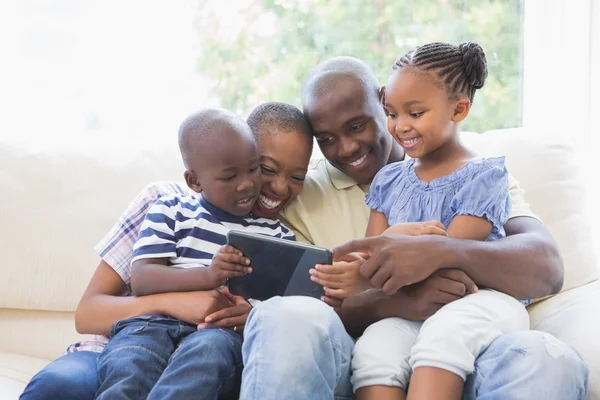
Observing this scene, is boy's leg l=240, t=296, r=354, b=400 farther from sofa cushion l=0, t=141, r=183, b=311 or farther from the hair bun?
sofa cushion l=0, t=141, r=183, b=311

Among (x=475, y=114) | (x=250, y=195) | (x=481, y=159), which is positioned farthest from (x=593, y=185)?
(x=250, y=195)

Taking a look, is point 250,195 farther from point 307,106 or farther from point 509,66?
point 509,66

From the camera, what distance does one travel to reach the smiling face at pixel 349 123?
168 centimetres

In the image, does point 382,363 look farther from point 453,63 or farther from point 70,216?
point 70,216

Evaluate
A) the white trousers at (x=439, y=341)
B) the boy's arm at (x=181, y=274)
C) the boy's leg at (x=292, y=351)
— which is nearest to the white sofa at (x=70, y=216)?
the boy's arm at (x=181, y=274)

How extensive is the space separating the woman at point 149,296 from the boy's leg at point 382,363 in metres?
0.28

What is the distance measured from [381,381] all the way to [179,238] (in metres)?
0.56

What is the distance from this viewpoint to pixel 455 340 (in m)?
1.26

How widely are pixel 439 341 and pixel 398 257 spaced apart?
0.19m

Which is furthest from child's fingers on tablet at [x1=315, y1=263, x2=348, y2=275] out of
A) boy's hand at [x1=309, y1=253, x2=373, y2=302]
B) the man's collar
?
the man's collar

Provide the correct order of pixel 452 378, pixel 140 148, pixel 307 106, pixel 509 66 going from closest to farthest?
pixel 452 378, pixel 307 106, pixel 140 148, pixel 509 66

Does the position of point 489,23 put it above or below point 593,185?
above

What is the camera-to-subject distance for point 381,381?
1271mm

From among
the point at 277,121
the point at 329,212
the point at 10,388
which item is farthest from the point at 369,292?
the point at 10,388
